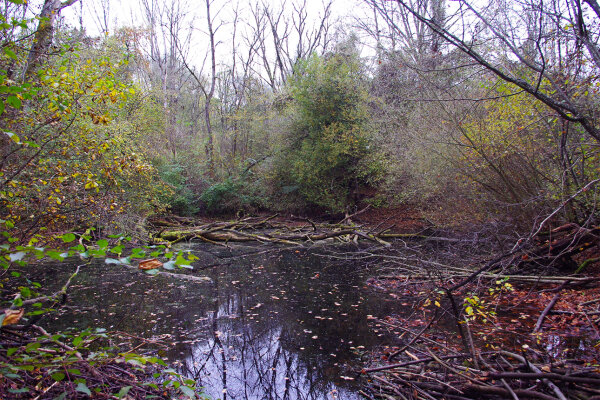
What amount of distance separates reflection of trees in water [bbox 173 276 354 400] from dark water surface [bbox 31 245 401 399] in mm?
11

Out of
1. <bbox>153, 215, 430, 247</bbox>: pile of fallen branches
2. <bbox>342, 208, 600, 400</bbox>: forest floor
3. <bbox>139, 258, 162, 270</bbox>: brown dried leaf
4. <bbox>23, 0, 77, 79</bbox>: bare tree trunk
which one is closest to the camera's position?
<bbox>139, 258, 162, 270</bbox>: brown dried leaf

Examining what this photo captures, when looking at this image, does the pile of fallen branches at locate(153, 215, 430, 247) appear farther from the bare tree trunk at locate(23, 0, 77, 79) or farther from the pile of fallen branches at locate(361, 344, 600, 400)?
the pile of fallen branches at locate(361, 344, 600, 400)

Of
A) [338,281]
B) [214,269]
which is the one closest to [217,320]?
[338,281]

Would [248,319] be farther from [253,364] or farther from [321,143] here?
[321,143]

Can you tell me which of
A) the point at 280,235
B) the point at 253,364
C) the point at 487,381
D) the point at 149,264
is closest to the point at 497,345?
the point at 487,381

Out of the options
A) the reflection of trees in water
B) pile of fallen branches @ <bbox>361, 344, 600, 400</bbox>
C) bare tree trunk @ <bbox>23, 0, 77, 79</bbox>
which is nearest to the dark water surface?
the reflection of trees in water

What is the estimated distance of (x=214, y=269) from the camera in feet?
30.8

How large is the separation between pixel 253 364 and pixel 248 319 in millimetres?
1475

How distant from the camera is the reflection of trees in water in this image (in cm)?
367

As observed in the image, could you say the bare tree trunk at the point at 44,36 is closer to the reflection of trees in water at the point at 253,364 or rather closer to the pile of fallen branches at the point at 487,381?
the reflection of trees in water at the point at 253,364

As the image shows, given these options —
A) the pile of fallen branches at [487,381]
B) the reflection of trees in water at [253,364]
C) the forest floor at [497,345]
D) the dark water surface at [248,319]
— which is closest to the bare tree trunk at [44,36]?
the dark water surface at [248,319]

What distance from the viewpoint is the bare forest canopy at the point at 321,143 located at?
156 inches

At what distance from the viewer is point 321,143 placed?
17.3 meters

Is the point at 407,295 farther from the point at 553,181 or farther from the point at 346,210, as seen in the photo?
the point at 346,210
